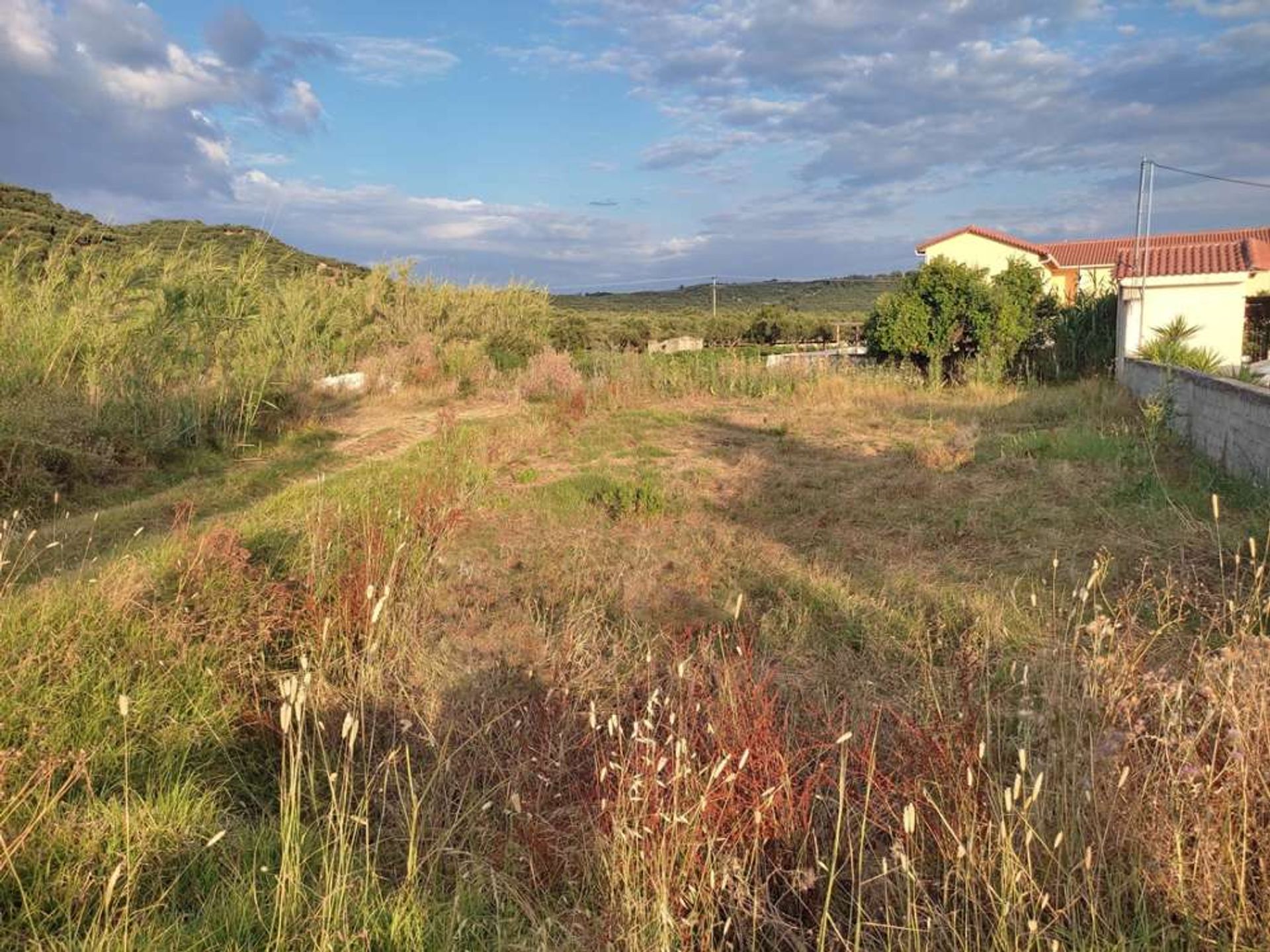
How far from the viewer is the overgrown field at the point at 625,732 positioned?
1917 mm

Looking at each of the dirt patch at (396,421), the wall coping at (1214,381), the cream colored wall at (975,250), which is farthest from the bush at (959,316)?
the cream colored wall at (975,250)

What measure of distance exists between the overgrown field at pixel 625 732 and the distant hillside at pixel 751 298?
5740 cm

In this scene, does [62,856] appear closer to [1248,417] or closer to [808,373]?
[1248,417]

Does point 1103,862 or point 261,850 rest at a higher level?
point 1103,862

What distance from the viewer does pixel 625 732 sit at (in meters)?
2.93

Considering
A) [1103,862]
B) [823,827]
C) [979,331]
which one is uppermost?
[979,331]

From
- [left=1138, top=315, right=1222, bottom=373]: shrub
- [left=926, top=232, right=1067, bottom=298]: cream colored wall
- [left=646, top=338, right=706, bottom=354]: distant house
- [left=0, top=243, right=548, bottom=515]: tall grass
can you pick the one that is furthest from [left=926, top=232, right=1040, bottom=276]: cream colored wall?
[left=0, top=243, right=548, bottom=515]: tall grass

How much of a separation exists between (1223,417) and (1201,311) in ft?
21.7

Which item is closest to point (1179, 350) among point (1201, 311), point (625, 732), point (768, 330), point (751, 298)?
point (1201, 311)

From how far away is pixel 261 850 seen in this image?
224cm

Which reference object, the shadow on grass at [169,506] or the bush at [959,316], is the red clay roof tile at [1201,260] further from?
the shadow on grass at [169,506]

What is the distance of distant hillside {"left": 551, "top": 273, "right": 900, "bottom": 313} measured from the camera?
66000 mm

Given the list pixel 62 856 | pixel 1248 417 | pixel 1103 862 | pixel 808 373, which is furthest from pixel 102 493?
pixel 808 373

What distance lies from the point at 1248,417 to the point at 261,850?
8.03 m
